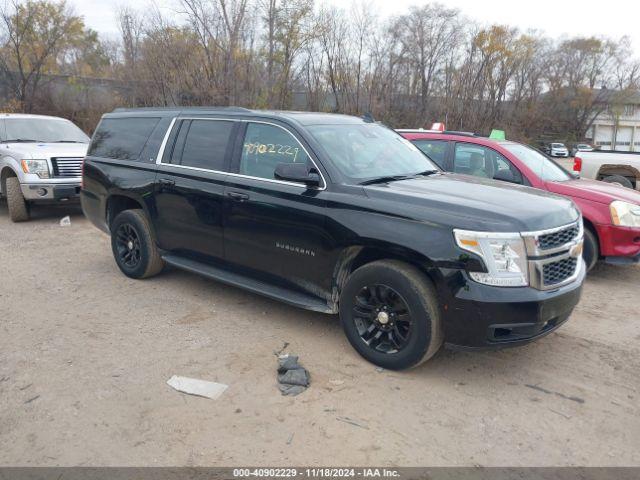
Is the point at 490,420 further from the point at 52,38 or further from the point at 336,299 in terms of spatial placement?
the point at 52,38

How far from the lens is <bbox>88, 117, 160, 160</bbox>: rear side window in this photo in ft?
17.7

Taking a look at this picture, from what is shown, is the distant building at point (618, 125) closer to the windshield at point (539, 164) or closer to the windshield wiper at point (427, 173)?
the windshield at point (539, 164)

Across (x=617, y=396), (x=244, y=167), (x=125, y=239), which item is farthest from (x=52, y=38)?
(x=617, y=396)

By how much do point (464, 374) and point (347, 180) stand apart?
66.8 inches

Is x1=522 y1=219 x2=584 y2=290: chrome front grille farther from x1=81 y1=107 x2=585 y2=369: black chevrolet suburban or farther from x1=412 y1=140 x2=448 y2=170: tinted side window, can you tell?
x1=412 y1=140 x2=448 y2=170: tinted side window

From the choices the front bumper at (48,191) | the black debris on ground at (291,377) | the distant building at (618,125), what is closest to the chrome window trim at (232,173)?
the black debris on ground at (291,377)

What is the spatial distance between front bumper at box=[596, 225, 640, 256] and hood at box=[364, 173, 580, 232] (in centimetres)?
198

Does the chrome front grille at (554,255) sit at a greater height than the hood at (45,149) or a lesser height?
lesser

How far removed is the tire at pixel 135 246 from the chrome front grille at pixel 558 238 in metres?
3.82

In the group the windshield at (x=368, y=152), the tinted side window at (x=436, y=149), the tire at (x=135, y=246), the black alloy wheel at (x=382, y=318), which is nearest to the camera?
the black alloy wheel at (x=382, y=318)

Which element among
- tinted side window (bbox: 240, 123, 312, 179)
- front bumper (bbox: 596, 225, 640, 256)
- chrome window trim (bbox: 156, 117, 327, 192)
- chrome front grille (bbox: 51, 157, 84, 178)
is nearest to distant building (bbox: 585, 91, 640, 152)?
front bumper (bbox: 596, 225, 640, 256)

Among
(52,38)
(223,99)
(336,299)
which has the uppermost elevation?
(52,38)

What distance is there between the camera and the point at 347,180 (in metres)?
3.88

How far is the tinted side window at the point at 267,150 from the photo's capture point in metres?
4.15
